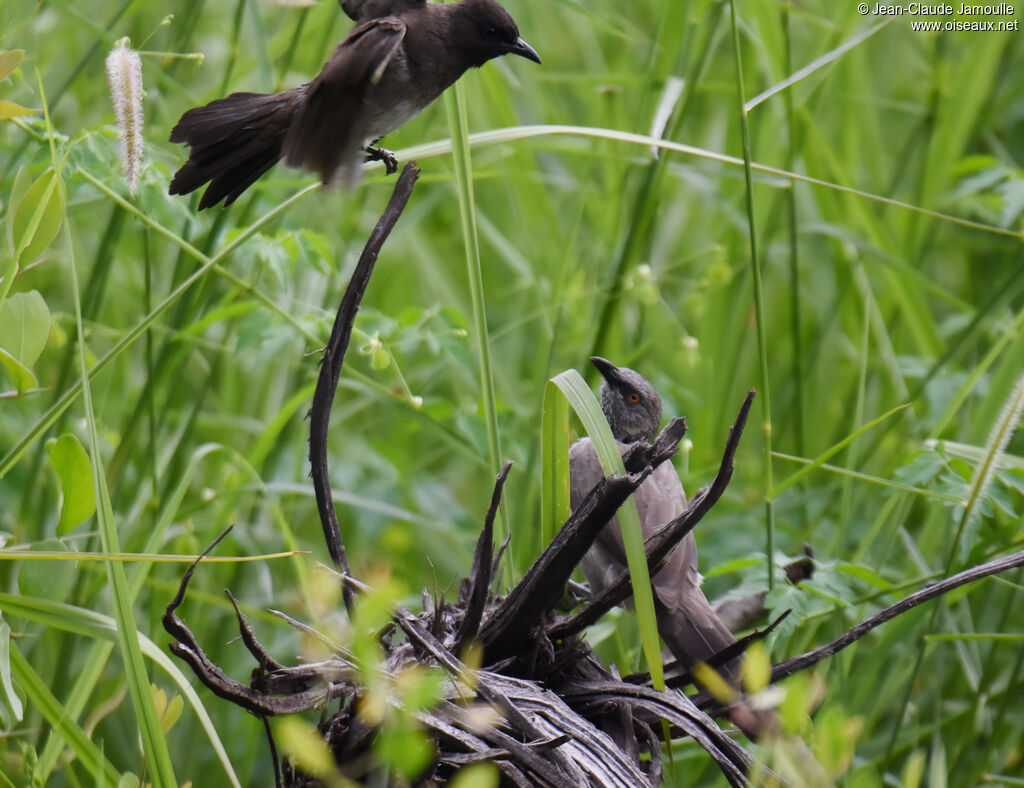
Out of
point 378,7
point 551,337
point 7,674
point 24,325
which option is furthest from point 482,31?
point 7,674

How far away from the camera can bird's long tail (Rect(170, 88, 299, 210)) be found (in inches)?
68.1

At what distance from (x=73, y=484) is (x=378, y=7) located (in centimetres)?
103

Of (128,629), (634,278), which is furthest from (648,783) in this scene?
(634,278)

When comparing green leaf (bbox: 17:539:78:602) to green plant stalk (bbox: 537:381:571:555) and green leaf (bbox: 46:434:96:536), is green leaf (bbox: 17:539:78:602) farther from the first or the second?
green plant stalk (bbox: 537:381:571:555)

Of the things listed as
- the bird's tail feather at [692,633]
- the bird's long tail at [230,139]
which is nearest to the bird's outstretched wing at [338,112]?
the bird's long tail at [230,139]

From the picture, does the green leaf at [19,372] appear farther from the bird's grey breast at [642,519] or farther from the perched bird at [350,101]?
the bird's grey breast at [642,519]

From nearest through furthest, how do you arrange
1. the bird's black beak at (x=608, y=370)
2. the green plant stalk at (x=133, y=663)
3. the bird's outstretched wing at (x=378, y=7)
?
the green plant stalk at (x=133, y=663) < the bird's outstretched wing at (x=378, y=7) < the bird's black beak at (x=608, y=370)

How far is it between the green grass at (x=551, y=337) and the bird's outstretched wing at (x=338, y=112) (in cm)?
36

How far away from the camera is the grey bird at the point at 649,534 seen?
2000mm

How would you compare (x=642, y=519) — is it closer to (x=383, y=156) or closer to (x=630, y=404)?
(x=630, y=404)

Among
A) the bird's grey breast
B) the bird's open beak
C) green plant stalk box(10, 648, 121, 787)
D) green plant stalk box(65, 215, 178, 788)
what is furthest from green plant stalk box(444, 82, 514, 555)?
green plant stalk box(10, 648, 121, 787)

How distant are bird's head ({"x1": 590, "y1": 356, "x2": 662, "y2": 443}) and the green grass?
Answer: 0.13m

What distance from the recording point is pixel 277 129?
5.81 ft

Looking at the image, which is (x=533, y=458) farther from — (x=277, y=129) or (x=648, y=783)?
(x=648, y=783)
